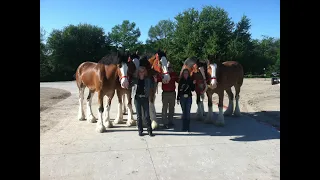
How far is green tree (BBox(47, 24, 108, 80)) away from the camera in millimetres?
A: 37062

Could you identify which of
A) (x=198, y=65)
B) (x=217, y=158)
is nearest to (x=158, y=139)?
(x=217, y=158)

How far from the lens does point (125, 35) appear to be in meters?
49.0

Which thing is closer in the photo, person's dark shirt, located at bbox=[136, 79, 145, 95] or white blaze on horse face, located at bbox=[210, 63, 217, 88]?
person's dark shirt, located at bbox=[136, 79, 145, 95]

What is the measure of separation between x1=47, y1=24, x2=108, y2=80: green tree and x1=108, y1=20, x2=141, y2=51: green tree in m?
4.84

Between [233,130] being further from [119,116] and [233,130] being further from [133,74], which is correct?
[119,116]

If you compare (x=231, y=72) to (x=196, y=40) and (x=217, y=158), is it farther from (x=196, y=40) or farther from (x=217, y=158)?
(x=196, y=40)

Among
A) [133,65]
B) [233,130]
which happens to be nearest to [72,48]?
[133,65]

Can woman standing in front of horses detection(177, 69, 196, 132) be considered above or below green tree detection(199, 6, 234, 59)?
below

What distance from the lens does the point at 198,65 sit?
631cm

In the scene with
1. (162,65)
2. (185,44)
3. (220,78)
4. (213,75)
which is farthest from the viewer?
(185,44)

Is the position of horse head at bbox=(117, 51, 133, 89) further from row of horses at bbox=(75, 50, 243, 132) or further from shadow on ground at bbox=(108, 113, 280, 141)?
shadow on ground at bbox=(108, 113, 280, 141)

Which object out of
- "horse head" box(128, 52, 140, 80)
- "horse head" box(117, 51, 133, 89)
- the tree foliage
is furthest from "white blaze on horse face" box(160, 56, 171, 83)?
the tree foliage

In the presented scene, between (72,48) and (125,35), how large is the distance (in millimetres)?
13695
